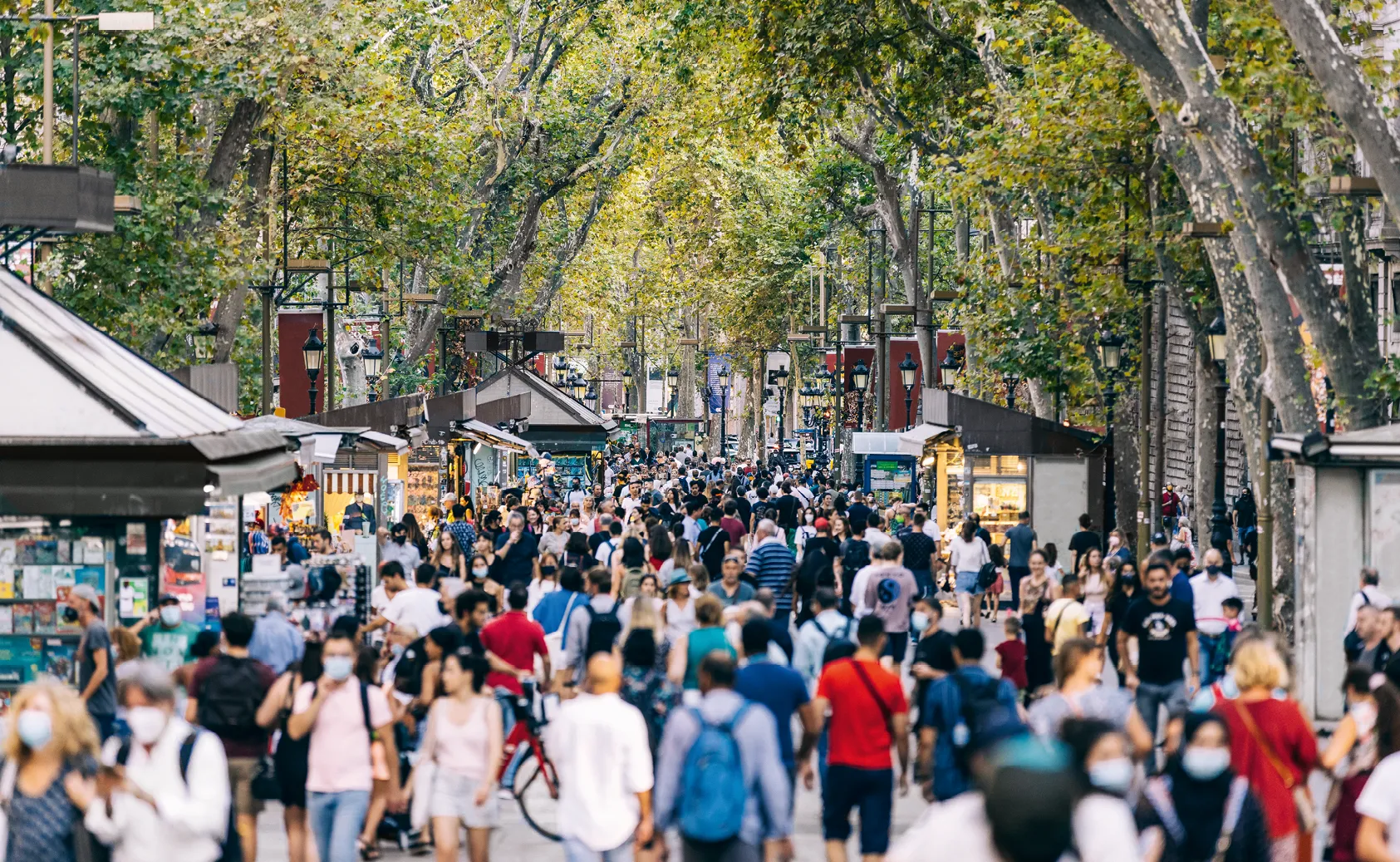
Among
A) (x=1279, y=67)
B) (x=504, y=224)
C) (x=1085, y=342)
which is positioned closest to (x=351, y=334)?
(x=504, y=224)

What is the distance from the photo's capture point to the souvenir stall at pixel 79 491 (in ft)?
46.6

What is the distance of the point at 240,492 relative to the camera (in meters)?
14.5

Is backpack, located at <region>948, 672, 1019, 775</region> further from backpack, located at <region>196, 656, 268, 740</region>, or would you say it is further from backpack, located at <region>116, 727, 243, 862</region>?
backpack, located at <region>196, 656, 268, 740</region>

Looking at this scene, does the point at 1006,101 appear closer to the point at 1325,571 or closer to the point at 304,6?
the point at 304,6

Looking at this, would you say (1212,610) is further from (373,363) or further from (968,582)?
(373,363)

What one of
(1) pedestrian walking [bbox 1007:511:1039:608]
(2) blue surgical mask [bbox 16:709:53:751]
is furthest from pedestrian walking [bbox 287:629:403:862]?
(1) pedestrian walking [bbox 1007:511:1039:608]

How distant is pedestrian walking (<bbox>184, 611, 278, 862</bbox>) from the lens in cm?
1009

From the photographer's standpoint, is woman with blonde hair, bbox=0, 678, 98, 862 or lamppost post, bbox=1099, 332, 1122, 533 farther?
lamppost post, bbox=1099, 332, 1122, 533

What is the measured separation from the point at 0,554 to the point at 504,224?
35.2 meters

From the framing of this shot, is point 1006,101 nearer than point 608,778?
No

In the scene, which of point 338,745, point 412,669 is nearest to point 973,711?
point 338,745

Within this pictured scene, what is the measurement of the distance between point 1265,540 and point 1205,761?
13777 millimetres

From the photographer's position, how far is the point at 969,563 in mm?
22922

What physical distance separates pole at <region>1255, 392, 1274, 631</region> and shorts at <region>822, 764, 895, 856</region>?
455 inches
